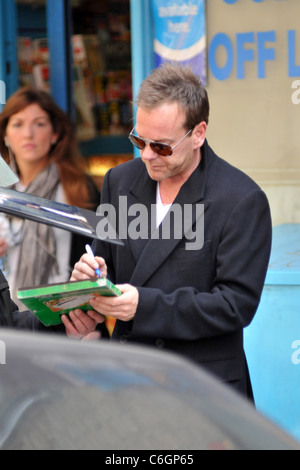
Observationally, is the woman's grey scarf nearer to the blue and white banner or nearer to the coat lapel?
the blue and white banner

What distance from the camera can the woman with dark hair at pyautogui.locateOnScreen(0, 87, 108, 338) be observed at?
434 cm

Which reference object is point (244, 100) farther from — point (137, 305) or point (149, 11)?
point (137, 305)

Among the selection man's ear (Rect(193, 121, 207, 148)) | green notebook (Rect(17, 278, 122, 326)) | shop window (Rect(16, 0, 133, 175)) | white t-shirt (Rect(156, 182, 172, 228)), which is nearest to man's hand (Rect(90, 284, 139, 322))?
green notebook (Rect(17, 278, 122, 326))

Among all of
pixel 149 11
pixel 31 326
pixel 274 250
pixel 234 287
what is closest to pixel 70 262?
pixel 274 250

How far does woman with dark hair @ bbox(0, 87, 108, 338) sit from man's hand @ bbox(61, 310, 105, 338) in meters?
1.84

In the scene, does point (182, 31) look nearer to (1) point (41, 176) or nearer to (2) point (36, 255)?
(1) point (41, 176)

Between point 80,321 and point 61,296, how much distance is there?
27 centimetres

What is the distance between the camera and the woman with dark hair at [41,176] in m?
4.34

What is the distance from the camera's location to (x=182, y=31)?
4062 mm

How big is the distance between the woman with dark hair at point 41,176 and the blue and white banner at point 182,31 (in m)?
0.72

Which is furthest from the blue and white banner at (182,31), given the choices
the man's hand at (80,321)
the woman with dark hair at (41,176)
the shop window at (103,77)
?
the man's hand at (80,321)

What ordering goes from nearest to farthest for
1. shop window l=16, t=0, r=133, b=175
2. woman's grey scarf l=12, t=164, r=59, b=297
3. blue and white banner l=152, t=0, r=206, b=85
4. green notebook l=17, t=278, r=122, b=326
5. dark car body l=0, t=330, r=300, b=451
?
dark car body l=0, t=330, r=300, b=451 → green notebook l=17, t=278, r=122, b=326 → blue and white banner l=152, t=0, r=206, b=85 → woman's grey scarf l=12, t=164, r=59, b=297 → shop window l=16, t=0, r=133, b=175
